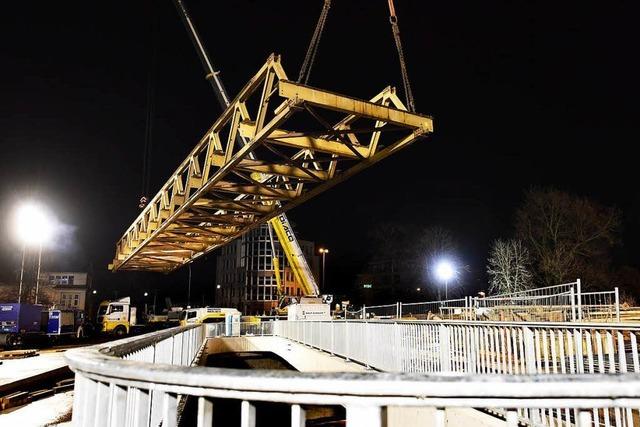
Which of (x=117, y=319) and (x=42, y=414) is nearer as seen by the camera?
(x=42, y=414)

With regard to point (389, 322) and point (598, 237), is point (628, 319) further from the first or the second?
point (598, 237)

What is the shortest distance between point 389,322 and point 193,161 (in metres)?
9.23

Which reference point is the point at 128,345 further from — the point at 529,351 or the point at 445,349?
the point at 445,349

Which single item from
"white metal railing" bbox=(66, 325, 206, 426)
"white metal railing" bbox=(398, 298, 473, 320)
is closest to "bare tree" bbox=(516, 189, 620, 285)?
"white metal railing" bbox=(398, 298, 473, 320)

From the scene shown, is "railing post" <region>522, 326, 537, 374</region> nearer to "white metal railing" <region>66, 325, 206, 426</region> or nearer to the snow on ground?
"white metal railing" <region>66, 325, 206, 426</region>

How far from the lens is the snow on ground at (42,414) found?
9.49m

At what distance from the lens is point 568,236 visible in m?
45.1

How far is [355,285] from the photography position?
84.1 meters

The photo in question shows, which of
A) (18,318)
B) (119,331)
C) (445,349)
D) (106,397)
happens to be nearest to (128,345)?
(106,397)

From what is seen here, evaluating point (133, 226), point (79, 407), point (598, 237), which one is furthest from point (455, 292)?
point (79, 407)

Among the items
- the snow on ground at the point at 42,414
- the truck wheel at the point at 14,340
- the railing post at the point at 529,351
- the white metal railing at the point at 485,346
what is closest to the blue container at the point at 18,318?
the truck wheel at the point at 14,340

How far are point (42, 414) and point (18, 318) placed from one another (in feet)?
79.5

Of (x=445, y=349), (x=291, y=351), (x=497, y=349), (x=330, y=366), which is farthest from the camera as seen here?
(x=291, y=351)

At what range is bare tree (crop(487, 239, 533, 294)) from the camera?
44.0 meters
